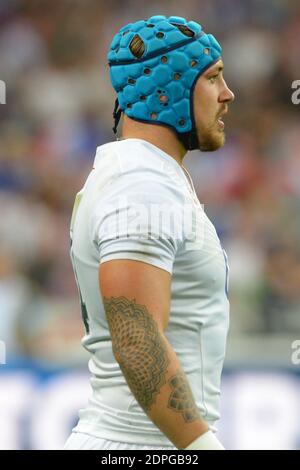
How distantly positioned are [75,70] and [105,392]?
8.72 m

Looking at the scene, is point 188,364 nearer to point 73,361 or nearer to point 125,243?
point 125,243

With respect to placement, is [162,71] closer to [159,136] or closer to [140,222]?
[159,136]

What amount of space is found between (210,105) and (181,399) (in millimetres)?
896

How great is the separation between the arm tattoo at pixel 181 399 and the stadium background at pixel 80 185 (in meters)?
3.93

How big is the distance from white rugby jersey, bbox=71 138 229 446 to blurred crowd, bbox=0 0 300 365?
160 inches

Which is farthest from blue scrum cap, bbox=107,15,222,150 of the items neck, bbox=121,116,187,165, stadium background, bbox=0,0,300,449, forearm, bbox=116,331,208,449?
stadium background, bbox=0,0,300,449

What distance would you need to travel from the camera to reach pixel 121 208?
8.58ft

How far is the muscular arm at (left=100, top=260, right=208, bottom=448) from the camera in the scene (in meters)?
2.50

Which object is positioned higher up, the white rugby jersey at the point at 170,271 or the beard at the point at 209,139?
the beard at the point at 209,139

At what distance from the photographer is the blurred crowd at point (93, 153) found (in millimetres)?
7891

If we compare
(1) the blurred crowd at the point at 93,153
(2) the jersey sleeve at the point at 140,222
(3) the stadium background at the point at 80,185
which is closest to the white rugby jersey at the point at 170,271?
(2) the jersey sleeve at the point at 140,222

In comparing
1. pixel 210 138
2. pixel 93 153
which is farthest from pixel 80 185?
pixel 210 138

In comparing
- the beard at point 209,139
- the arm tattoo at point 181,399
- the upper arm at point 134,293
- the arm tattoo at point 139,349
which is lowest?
the arm tattoo at point 181,399

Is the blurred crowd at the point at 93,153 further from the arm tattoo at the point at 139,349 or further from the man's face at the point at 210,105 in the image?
the arm tattoo at the point at 139,349
